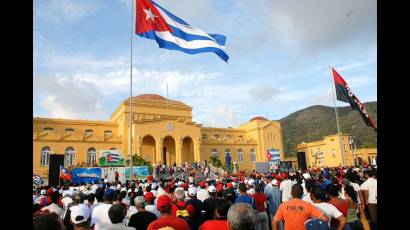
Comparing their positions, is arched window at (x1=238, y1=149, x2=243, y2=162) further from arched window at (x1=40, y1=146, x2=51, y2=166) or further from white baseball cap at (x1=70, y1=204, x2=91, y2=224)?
white baseball cap at (x1=70, y1=204, x2=91, y2=224)

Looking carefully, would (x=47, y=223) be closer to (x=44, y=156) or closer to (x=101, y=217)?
(x=101, y=217)

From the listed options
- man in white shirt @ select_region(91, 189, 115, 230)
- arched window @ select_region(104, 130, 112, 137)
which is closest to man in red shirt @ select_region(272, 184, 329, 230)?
man in white shirt @ select_region(91, 189, 115, 230)

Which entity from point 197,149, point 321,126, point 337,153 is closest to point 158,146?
point 197,149

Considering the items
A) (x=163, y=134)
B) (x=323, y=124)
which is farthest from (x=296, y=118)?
(x=163, y=134)

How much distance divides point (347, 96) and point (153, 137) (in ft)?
84.4

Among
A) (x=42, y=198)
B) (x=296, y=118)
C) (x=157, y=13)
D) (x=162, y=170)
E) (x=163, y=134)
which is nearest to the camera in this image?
(x=42, y=198)

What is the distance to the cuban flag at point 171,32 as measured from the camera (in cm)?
1148

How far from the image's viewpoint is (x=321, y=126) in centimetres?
10569

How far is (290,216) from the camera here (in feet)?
14.3

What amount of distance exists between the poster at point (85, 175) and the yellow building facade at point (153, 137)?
7.65 meters

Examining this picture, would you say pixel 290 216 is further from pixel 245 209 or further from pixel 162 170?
pixel 162 170

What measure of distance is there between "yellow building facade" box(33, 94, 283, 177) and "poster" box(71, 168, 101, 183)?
25.1 feet
